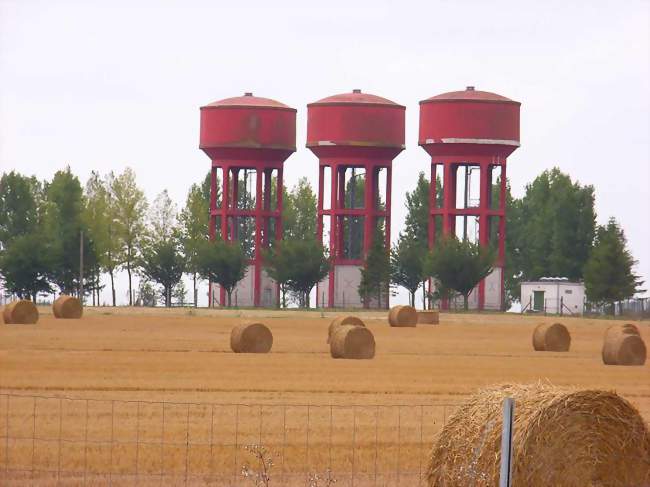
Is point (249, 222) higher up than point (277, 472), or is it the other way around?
point (249, 222)

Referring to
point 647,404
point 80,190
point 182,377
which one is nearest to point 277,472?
point 647,404

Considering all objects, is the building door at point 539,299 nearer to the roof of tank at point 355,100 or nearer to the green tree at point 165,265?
the roof of tank at point 355,100

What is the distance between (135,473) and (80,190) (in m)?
96.9

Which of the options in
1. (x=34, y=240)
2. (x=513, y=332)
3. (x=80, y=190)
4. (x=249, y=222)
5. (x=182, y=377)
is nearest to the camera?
(x=182, y=377)

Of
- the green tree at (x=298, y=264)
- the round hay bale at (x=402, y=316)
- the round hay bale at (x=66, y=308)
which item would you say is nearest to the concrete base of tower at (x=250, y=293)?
the green tree at (x=298, y=264)

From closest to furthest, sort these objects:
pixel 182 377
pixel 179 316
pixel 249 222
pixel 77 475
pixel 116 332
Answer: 1. pixel 77 475
2. pixel 182 377
3. pixel 116 332
4. pixel 179 316
5. pixel 249 222

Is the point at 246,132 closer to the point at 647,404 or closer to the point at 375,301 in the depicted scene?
the point at 375,301

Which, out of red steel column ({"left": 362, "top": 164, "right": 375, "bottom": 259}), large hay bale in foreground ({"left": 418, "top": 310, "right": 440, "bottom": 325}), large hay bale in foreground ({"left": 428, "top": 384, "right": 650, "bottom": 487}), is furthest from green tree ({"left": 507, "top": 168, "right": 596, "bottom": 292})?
large hay bale in foreground ({"left": 428, "top": 384, "right": 650, "bottom": 487})

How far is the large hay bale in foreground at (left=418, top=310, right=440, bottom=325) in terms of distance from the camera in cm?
7975

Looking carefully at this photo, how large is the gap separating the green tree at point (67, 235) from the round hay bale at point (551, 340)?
2300 inches

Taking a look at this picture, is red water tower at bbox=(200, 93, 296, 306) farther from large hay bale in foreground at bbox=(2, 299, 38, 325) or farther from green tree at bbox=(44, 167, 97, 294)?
large hay bale in foreground at bbox=(2, 299, 38, 325)

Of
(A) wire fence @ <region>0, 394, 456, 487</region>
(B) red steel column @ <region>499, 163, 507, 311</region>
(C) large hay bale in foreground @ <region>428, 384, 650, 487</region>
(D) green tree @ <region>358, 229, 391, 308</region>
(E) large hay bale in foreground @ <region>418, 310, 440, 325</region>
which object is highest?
(B) red steel column @ <region>499, 163, 507, 311</region>

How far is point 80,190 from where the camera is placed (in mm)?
117438

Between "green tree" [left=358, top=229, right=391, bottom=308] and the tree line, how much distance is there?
0.06 m
